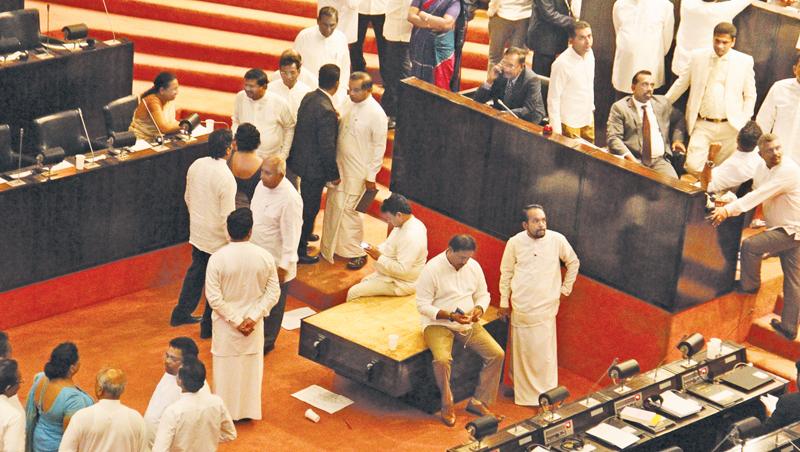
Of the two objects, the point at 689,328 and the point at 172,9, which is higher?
the point at 172,9

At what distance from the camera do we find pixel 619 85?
12047 mm

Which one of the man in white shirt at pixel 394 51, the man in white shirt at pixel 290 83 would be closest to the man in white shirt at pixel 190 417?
the man in white shirt at pixel 290 83

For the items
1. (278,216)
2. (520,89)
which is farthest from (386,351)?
(520,89)

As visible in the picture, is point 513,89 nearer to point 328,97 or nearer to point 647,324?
point 328,97

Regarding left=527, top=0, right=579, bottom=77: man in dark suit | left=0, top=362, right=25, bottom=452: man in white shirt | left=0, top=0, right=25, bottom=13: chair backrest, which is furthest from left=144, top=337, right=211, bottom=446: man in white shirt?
left=0, top=0, right=25, bottom=13: chair backrest

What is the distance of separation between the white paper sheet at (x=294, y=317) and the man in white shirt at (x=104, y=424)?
2.99m

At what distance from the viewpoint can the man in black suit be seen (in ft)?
28.6

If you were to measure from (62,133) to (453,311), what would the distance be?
3.48m

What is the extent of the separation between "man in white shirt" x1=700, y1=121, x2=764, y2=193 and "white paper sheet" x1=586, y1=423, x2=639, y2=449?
2.25 m

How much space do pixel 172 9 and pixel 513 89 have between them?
426 centimetres

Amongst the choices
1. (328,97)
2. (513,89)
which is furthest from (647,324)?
(328,97)

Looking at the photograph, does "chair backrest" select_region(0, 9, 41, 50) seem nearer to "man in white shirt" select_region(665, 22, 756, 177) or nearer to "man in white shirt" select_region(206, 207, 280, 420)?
"man in white shirt" select_region(206, 207, 280, 420)

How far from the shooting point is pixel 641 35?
11773 millimetres

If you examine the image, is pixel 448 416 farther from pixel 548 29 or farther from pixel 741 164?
pixel 548 29
